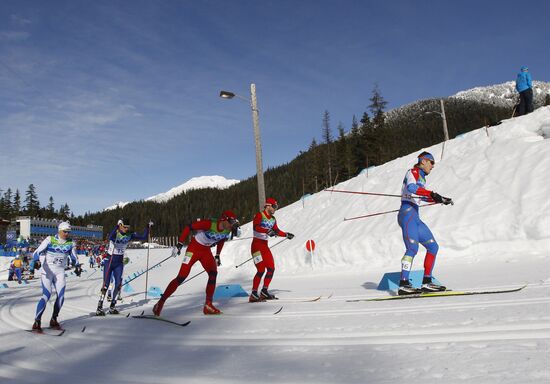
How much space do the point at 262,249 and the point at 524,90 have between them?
14.3 m

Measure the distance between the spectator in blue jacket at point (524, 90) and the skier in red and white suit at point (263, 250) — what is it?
533 inches

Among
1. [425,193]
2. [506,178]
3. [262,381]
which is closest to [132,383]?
[262,381]

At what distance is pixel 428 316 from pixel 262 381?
254 cm

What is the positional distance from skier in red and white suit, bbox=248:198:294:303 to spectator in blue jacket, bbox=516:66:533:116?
44.4 ft

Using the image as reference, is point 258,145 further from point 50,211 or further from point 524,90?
point 50,211

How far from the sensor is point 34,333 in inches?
227

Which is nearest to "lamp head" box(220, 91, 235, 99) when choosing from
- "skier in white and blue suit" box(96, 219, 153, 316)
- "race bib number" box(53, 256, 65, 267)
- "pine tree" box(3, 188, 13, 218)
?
"skier in white and blue suit" box(96, 219, 153, 316)

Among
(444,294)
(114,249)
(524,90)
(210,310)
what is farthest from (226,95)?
(524,90)

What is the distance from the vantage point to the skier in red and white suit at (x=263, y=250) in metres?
7.52

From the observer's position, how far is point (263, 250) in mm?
7652

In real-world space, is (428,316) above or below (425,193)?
below

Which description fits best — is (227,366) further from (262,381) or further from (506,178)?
(506,178)

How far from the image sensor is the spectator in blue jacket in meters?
15.2

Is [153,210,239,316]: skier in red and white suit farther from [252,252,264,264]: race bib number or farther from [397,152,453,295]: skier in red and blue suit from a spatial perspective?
[397,152,453,295]: skier in red and blue suit
